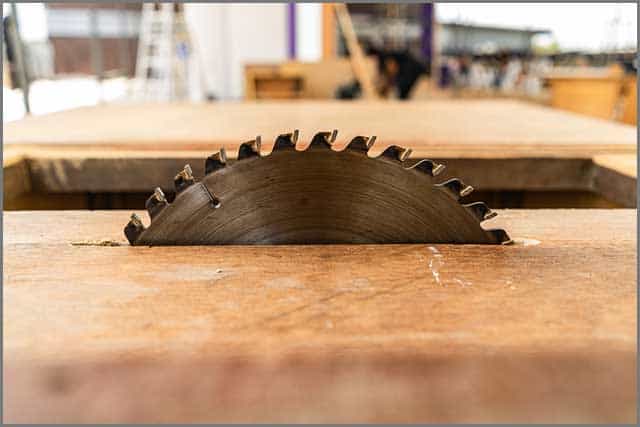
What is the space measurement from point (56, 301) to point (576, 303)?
34cm

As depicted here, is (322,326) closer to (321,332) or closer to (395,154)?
(321,332)

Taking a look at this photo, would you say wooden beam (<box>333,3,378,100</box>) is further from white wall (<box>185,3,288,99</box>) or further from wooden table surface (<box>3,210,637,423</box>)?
white wall (<box>185,3,288,99</box>)

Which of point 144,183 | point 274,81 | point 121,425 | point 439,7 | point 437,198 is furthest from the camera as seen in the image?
point 439,7

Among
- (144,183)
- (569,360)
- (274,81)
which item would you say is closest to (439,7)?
(274,81)

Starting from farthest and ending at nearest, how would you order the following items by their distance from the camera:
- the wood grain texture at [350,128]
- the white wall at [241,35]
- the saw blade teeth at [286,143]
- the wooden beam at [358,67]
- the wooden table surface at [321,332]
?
1. the white wall at [241,35]
2. the wooden beam at [358,67]
3. the wood grain texture at [350,128]
4. the saw blade teeth at [286,143]
5. the wooden table surface at [321,332]

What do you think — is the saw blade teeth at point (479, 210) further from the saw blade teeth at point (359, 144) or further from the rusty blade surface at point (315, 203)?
the saw blade teeth at point (359, 144)

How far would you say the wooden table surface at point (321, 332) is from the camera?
28 cm

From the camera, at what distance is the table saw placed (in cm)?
28

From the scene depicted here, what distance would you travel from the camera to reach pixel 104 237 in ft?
1.77

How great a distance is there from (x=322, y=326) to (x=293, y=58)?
8.23 meters

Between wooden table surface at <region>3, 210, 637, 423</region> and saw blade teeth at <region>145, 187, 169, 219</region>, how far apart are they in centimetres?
3

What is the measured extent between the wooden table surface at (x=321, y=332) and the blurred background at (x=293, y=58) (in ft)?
11.2

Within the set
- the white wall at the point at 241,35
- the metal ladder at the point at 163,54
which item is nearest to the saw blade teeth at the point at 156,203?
the metal ladder at the point at 163,54

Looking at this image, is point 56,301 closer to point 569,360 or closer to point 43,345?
point 43,345
